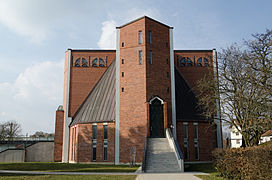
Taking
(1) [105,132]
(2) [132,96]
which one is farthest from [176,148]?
(1) [105,132]

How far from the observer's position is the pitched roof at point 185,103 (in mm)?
29491

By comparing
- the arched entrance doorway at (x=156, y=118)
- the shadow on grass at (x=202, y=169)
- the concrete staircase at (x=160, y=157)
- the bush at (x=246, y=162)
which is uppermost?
the arched entrance doorway at (x=156, y=118)

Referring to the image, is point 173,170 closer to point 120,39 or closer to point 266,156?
point 266,156

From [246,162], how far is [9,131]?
62.4m

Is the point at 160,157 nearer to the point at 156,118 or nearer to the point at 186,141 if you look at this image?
the point at 156,118

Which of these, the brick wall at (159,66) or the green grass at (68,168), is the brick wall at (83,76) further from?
the green grass at (68,168)

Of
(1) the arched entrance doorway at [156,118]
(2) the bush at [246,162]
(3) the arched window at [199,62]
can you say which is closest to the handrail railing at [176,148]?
(1) the arched entrance doorway at [156,118]

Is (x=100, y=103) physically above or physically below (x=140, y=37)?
below

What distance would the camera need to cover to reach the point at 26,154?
37.6 meters

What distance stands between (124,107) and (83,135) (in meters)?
5.45

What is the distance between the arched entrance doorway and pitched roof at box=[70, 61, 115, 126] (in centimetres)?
408

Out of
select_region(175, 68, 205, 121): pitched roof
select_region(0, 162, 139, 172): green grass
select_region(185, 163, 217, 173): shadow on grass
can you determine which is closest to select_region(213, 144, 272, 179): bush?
select_region(185, 163, 217, 173): shadow on grass

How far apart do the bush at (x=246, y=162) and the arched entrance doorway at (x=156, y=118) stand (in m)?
10.7

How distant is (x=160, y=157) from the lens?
21219 mm
